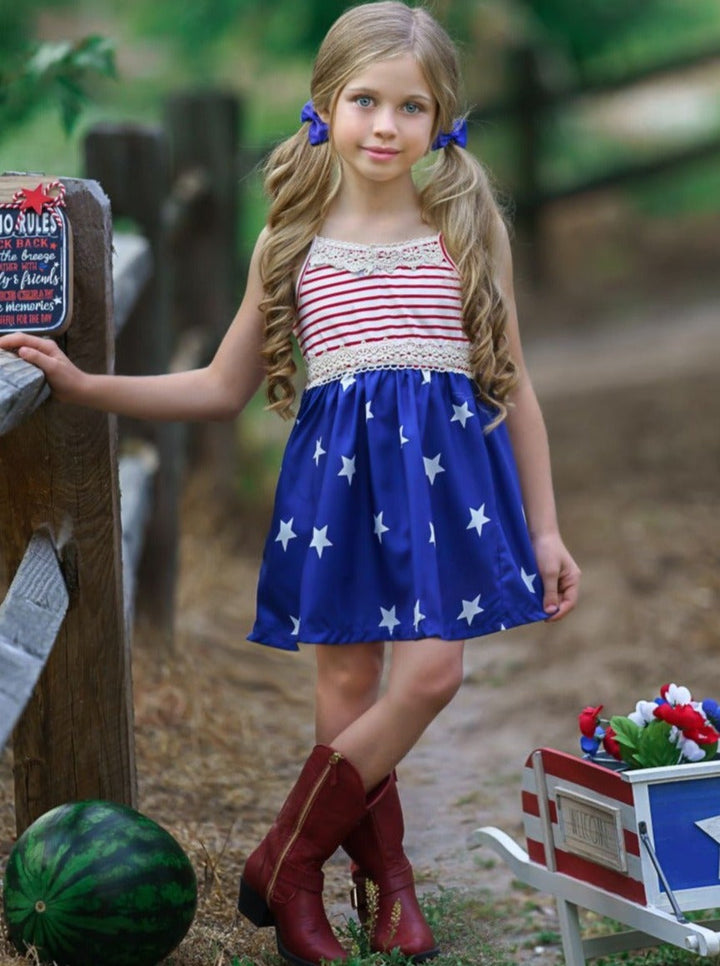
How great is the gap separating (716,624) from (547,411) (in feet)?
10.9

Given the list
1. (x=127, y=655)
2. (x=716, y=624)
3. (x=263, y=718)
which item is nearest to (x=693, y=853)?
(x=127, y=655)

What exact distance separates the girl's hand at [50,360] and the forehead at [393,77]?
2.21 feet

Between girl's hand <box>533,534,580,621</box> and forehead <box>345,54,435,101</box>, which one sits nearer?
forehead <box>345,54,435,101</box>

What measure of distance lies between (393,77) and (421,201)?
256 mm

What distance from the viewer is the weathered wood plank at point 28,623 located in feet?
6.41

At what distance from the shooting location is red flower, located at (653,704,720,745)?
2.43m

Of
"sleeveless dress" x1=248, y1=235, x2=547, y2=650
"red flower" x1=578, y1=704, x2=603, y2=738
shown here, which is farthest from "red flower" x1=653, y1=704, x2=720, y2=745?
"sleeveless dress" x1=248, y1=235, x2=547, y2=650

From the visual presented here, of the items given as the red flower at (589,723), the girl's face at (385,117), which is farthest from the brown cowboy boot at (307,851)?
the girl's face at (385,117)

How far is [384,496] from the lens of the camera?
8.33ft

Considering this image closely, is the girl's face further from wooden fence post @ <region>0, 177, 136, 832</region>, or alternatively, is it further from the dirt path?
the dirt path

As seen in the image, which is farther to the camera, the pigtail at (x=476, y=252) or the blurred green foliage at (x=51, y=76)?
the blurred green foliage at (x=51, y=76)

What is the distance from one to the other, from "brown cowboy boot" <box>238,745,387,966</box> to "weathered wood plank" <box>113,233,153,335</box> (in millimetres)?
1109

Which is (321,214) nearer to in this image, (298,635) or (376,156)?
(376,156)

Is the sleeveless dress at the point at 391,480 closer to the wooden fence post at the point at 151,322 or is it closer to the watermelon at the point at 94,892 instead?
the watermelon at the point at 94,892
